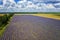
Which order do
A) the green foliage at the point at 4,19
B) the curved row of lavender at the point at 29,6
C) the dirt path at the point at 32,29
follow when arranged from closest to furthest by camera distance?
the dirt path at the point at 32,29 < the green foliage at the point at 4,19 < the curved row of lavender at the point at 29,6

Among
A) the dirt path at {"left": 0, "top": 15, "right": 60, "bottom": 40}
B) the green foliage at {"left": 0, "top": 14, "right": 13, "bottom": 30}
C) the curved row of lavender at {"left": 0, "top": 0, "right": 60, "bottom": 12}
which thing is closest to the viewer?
the dirt path at {"left": 0, "top": 15, "right": 60, "bottom": 40}

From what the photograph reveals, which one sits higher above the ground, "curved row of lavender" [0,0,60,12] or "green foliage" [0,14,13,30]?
"curved row of lavender" [0,0,60,12]

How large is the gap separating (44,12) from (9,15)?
2.59 ft

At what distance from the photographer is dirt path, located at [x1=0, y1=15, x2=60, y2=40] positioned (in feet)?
6.93

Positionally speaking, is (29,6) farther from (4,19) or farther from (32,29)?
(32,29)

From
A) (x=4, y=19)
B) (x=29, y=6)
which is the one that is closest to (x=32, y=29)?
(x=4, y=19)

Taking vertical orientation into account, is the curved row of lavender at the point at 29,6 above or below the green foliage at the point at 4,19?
above

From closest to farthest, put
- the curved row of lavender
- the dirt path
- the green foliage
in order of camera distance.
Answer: the dirt path < the green foliage < the curved row of lavender

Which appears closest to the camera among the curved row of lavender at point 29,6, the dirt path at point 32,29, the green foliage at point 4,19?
the dirt path at point 32,29

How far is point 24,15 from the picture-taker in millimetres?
3139

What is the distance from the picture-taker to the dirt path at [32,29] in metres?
2.11

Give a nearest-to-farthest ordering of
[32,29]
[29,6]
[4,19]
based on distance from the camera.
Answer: [32,29]
[4,19]
[29,6]

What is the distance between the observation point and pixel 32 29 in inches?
99.2

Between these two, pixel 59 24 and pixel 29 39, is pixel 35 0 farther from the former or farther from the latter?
pixel 29 39
